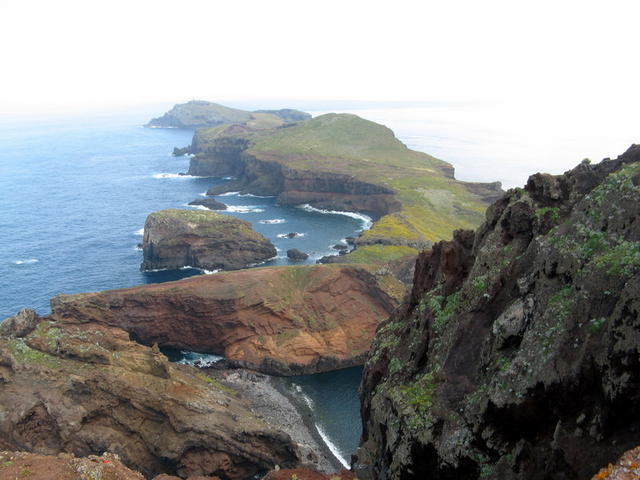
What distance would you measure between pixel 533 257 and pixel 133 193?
159977 millimetres

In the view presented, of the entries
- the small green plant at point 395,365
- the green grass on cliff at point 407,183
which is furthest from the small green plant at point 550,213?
the green grass on cliff at point 407,183

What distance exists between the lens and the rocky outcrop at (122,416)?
156 feet

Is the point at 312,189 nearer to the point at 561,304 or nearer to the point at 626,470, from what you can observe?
the point at 561,304

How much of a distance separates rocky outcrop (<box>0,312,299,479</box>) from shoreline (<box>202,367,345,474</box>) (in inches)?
128

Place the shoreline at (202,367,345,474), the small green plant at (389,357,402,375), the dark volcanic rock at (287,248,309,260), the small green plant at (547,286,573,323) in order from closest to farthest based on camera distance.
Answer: the small green plant at (547,286,573,323) → the small green plant at (389,357,402,375) → the shoreline at (202,367,345,474) → the dark volcanic rock at (287,248,309,260)

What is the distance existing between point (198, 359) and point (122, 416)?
24.6 metres

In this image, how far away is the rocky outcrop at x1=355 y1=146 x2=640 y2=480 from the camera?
18.5m

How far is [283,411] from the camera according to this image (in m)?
61.4

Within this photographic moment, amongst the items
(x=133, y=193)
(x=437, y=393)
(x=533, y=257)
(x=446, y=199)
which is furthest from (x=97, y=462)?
(x=133, y=193)

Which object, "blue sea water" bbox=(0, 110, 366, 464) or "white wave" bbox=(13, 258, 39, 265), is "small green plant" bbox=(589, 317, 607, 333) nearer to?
"blue sea water" bbox=(0, 110, 366, 464)

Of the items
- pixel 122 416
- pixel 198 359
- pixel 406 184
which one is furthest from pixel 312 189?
pixel 122 416

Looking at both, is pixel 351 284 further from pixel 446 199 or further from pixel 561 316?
pixel 446 199

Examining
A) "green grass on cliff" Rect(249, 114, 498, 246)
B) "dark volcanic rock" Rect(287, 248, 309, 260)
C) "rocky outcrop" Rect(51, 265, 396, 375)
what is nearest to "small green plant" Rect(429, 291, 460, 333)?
"rocky outcrop" Rect(51, 265, 396, 375)

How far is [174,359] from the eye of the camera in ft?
243
